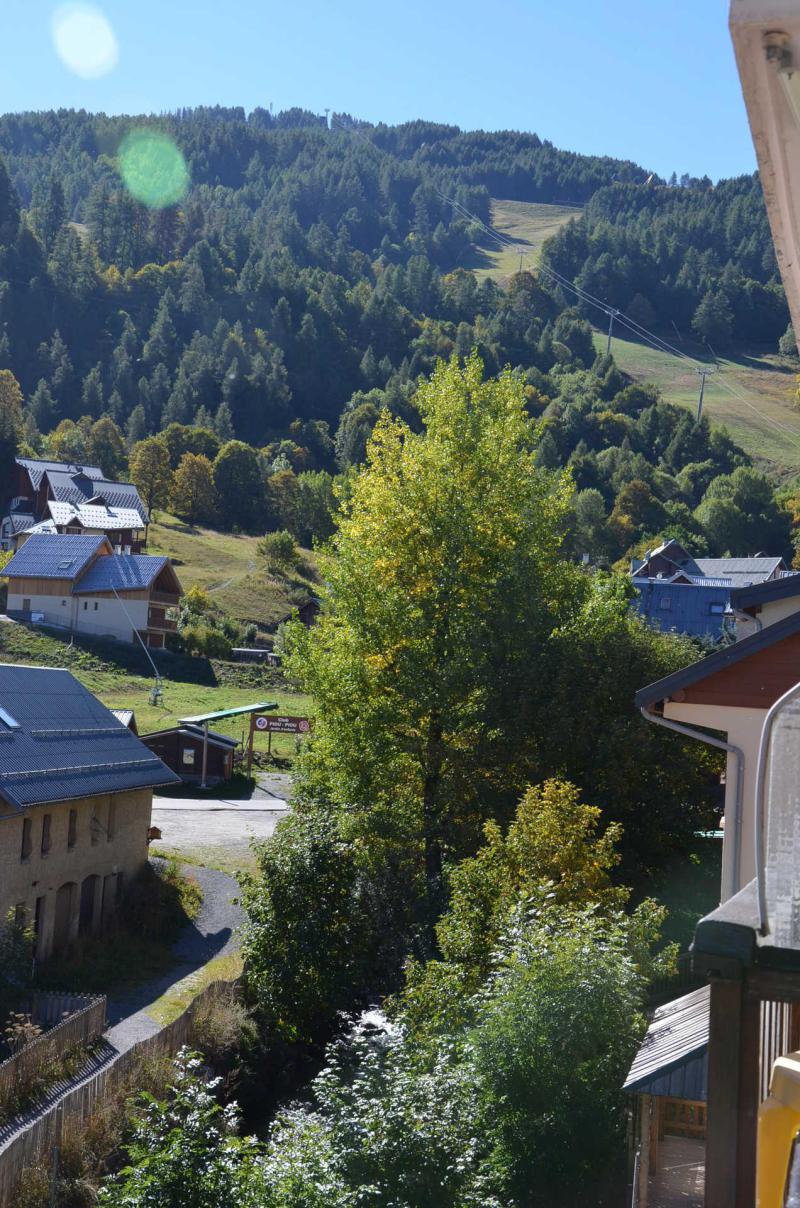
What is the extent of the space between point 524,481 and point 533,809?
36.4 feet

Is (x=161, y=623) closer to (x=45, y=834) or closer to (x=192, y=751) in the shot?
(x=192, y=751)

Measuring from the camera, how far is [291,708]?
212ft

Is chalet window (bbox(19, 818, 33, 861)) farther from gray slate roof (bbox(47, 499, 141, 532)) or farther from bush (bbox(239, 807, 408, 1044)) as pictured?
gray slate roof (bbox(47, 499, 141, 532))

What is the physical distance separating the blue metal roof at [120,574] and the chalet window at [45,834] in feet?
158

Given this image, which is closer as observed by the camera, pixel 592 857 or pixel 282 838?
pixel 592 857

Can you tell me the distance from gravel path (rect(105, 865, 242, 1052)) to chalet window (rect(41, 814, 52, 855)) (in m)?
3.86

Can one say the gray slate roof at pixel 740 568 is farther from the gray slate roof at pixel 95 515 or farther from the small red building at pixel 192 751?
the small red building at pixel 192 751

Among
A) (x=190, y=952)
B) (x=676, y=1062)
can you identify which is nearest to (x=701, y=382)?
(x=190, y=952)

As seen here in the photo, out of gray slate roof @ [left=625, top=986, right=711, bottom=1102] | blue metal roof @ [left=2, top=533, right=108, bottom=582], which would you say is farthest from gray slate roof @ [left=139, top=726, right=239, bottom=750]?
gray slate roof @ [left=625, top=986, right=711, bottom=1102]

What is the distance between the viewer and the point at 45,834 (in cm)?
2778

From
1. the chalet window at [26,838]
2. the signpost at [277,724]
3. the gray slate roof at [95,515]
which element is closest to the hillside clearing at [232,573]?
the gray slate roof at [95,515]

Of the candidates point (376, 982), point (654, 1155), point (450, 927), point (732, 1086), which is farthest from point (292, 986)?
point (732, 1086)

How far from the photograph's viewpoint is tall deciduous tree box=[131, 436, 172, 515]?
127m

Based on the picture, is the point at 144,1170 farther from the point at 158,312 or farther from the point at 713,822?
the point at 158,312
